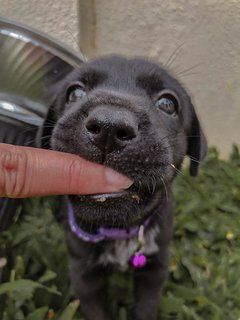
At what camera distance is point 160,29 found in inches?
125

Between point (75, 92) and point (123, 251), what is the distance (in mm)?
681

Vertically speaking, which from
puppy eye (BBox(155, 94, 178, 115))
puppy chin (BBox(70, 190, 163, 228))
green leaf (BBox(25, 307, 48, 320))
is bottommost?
green leaf (BBox(25, 307, 48, 320))

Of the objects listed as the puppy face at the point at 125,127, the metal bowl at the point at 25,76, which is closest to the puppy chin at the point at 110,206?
the puppy face at the point at 125,127

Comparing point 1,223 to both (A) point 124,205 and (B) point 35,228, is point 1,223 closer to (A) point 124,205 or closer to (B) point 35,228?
(B) point 35,228

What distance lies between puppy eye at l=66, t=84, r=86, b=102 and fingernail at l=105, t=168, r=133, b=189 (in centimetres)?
53

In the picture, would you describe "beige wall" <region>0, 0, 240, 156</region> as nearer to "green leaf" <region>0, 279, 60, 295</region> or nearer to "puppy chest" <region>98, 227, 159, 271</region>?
"puppy chest" <region>98, 227, 159, 271</region>

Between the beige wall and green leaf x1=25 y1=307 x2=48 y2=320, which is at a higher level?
the beige wall

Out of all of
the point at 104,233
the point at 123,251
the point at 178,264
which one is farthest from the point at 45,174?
the point at 178,264

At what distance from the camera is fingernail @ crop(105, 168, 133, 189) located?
1.31 metres

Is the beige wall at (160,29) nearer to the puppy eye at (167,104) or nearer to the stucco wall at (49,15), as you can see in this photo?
the stucco wall at (49,15)

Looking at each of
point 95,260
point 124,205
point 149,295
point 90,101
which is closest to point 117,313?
point 149,295

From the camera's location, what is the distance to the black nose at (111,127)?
1329 millimetres

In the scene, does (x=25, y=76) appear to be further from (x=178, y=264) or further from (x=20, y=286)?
(x=178, y=264)

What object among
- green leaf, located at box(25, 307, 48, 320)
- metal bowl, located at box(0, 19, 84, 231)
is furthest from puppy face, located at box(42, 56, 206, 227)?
green leaf, located at box(25, 307, 48, 320)
